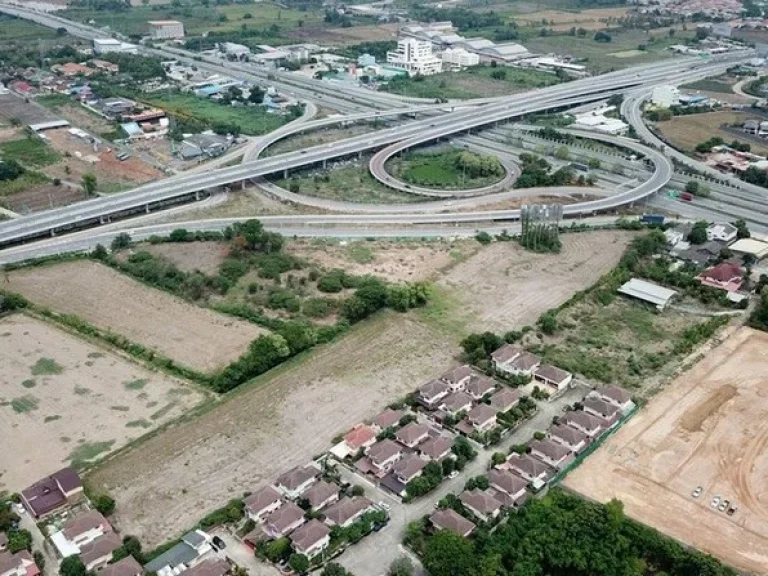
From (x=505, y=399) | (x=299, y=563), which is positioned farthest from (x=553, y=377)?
(x=299, y=563)

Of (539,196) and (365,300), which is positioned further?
(539,196)

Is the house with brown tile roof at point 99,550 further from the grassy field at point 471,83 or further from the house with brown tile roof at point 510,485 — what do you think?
the grassy field at point 471,83

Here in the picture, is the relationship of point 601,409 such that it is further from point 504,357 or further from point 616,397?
point 504,357

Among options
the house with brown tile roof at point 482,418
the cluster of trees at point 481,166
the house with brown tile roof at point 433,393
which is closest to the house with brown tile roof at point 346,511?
the house with brown tile roof at point 482,418

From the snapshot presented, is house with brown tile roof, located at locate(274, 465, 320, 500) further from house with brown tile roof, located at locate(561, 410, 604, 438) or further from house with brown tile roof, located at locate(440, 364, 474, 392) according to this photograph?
house with brown tile roof, located at locate(561, 410, 604, 438)

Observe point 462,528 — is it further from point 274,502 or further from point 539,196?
point 539,196

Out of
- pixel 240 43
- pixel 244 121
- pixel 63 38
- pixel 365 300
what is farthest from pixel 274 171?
pixel 63 38
